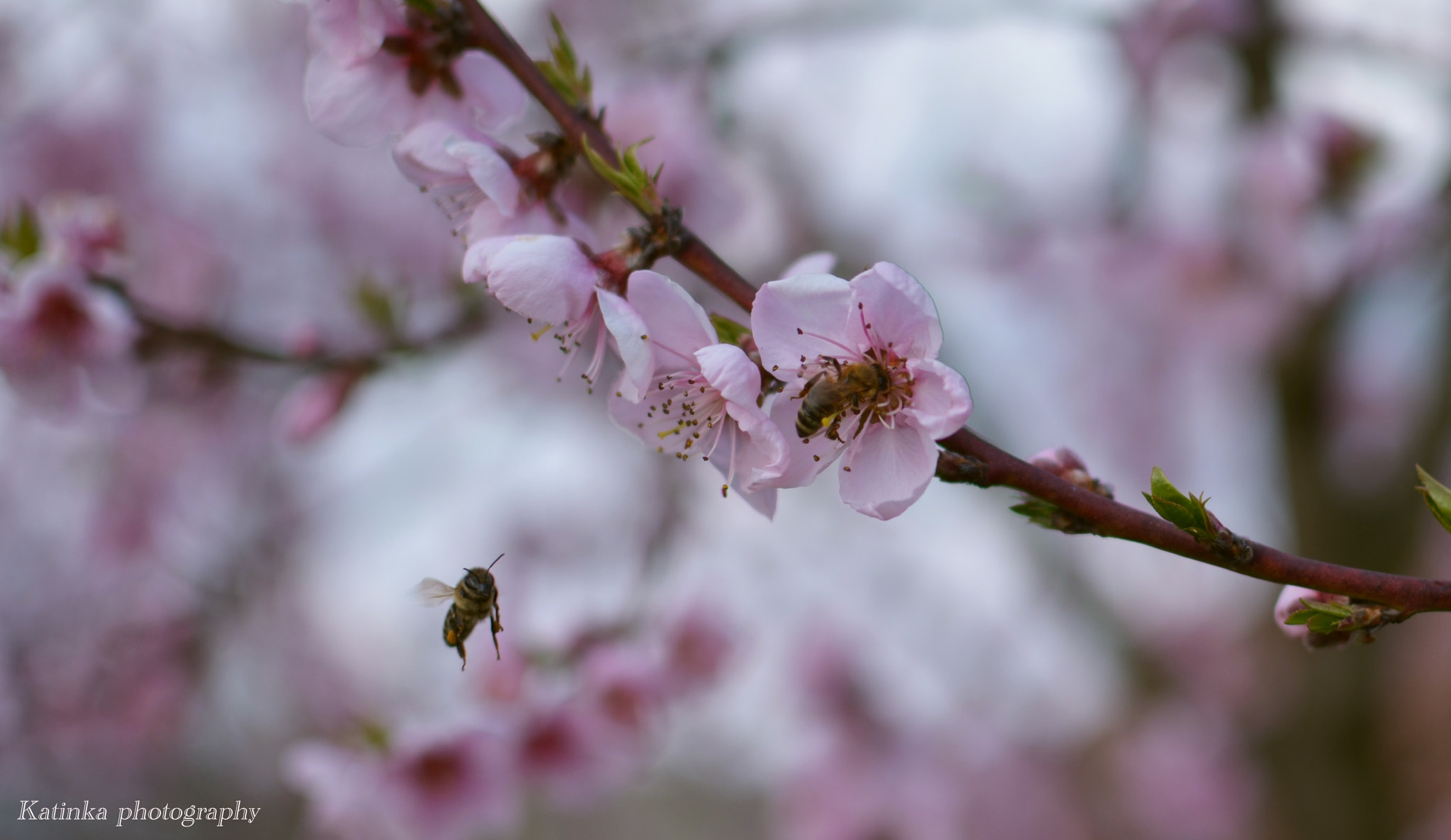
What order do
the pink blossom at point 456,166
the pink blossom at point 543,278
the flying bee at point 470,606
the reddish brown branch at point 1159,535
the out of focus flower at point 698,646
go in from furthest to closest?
the out of focus flower at point 698,646 < the flying bee at point 470,606 < the pink blossom at point 456,166 < the pink blossom at point 543,278 < the reddish brown branch at point 1159,535

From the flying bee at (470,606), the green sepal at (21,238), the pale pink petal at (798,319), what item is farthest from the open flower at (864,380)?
the green sepal at (21,238)

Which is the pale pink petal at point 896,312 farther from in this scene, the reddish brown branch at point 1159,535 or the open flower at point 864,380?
the reddish brown branch at point 1159,535

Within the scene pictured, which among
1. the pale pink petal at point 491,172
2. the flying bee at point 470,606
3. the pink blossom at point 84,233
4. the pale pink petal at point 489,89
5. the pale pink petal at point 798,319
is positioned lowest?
the pale pink petal at point 798,319

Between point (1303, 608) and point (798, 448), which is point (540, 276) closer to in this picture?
point (798, 448)

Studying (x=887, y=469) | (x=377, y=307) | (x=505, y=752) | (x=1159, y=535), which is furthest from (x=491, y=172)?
(x=505, y=752)

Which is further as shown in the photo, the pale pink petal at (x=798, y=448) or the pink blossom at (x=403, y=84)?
the pink blossom at (x=403, y=84)

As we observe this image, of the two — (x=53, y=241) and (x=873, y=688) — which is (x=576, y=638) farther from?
(x=873, y=688)

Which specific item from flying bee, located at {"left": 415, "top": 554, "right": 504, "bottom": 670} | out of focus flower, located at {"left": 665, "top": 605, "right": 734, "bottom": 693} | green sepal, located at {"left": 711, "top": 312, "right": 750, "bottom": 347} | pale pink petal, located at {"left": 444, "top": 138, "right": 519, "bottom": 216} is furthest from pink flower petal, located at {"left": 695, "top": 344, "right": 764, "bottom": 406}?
out of focus flower, located at {"left": 665, "top": 605, "right": 734, "bottom": 693}

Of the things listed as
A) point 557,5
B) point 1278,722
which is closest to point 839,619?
point 1278,722
